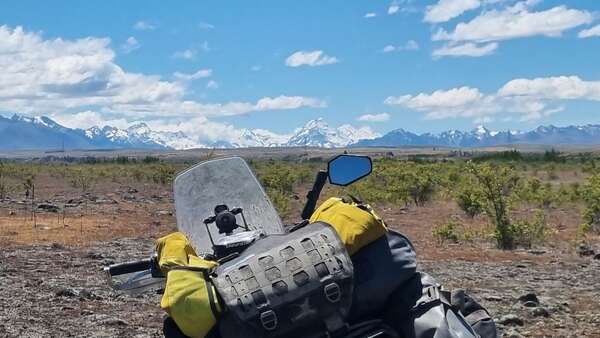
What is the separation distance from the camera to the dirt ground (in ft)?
29.9

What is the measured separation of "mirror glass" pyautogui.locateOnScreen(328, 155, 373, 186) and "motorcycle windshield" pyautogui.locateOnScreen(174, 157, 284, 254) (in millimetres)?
581

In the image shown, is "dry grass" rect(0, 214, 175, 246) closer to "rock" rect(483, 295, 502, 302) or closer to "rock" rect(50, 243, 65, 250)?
"rock" rect(50, 243, 65, 250)

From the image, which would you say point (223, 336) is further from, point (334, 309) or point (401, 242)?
point (401, 242)

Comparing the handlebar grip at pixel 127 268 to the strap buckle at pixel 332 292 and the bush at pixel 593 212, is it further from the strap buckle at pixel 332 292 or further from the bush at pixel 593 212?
the bush at pixel 593 212

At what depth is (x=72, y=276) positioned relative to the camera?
530 inches

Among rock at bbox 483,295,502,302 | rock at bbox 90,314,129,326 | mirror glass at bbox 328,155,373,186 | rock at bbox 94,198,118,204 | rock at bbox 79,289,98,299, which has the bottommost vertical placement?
rock at bbox 483,295,502,302

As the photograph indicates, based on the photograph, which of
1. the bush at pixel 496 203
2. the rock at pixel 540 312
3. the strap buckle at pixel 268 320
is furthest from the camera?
the bush at pixel 496 203

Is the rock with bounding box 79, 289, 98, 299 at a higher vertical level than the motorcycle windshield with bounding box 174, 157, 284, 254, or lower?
lower

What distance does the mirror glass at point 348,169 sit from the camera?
3740 mm

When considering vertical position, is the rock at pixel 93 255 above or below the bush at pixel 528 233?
above

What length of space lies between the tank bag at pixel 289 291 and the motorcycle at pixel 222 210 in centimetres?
44

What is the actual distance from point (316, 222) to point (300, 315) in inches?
17.6

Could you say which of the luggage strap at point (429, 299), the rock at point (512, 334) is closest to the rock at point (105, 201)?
the rock at point (512, 334)

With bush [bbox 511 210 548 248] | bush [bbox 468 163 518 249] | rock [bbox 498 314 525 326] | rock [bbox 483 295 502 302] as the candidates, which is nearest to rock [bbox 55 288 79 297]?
rock [bbox 483 295 502 302]
